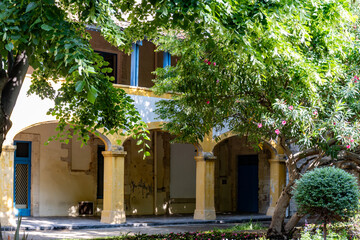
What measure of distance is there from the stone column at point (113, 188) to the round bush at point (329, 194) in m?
8.36

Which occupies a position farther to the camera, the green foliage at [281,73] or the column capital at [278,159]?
the column capital at [278,159]

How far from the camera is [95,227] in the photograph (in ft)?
52.0

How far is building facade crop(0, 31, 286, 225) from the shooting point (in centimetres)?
1669

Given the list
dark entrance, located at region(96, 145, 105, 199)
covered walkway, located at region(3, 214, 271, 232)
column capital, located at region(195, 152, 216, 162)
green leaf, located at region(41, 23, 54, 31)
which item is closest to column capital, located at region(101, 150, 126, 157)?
covered walkway, located at region(3, 214, 271, 232)

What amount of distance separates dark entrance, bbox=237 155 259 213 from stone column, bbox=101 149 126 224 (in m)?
8.33

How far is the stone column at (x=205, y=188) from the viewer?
18812mm

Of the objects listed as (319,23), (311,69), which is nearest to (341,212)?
(311,69)

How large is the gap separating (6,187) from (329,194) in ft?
30.2

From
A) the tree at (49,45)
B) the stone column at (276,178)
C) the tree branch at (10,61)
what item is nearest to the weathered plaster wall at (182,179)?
the stone column at (276,178)

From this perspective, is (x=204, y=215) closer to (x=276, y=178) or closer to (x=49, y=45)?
(x=276, y=178)

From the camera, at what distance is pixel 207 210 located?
1884 centimetres

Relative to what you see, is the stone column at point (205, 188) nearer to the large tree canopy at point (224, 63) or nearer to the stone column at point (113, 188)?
the stone column at point (113, 188)

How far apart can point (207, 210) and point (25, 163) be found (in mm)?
6323

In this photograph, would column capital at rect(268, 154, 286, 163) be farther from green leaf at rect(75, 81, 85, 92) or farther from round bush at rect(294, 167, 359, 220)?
green leaf at rect(75, 81, 85, 92)
